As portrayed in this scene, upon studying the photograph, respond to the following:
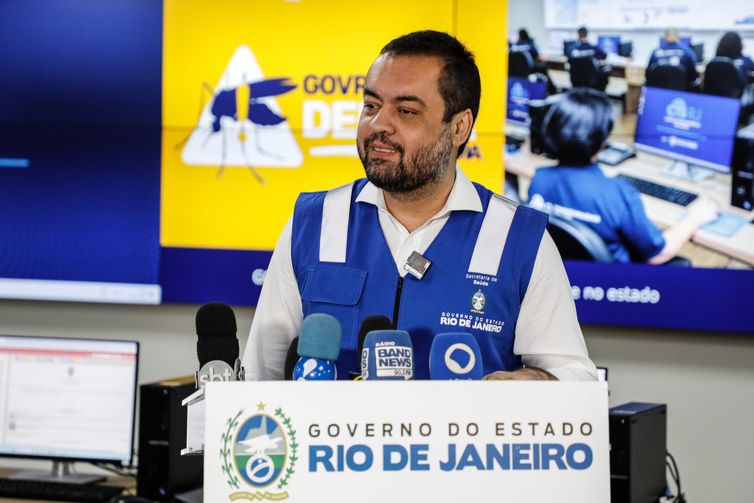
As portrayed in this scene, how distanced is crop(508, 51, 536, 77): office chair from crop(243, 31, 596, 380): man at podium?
172 centimetres

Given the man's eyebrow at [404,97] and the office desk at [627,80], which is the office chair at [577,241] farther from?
the man's eyebrow at [404,97]

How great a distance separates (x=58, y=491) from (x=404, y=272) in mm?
1603

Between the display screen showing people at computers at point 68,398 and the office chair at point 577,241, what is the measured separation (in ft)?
4.75

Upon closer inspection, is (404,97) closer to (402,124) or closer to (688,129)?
(402,124)

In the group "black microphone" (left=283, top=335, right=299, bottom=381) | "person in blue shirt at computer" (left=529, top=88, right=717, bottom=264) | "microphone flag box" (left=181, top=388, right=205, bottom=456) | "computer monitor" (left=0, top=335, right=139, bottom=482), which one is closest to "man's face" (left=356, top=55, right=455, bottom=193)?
"black microphone" (left=283, top=335, right=299, bottom=381)

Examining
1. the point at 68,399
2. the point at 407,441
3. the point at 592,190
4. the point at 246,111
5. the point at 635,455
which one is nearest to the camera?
the point at 407,441

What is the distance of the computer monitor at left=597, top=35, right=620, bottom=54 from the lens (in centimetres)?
341

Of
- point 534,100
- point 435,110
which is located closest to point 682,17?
point 534,100

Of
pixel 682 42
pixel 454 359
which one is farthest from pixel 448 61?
pixel 682 42

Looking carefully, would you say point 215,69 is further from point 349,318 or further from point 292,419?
point 292,419

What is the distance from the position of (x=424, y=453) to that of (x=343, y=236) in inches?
26.9

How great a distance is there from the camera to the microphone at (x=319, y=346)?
1224mm

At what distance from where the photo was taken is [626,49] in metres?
3.41

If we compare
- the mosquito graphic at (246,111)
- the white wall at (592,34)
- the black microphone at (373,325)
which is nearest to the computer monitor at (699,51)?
the white wall at (592,34)
